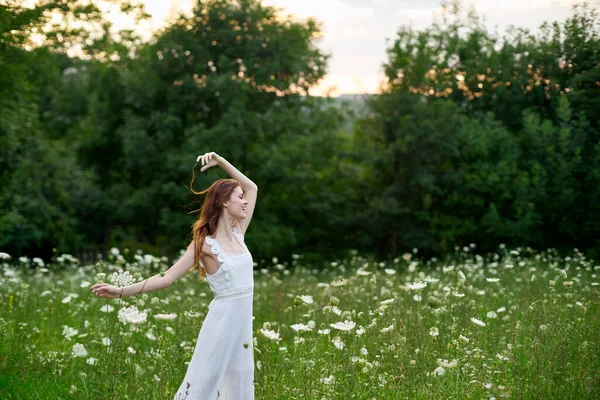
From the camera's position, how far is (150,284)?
414 cm

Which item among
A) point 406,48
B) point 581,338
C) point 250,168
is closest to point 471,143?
point 406,48

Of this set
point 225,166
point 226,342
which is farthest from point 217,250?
point 225,166

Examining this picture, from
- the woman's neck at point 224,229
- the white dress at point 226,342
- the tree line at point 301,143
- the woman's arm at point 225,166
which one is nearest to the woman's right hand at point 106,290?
the white dress at point 226,342

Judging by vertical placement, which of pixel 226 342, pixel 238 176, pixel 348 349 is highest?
pixel 238 176

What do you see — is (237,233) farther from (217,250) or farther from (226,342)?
(226,342)

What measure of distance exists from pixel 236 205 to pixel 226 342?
896 mm

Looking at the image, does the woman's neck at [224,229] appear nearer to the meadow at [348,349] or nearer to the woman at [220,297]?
the woman at [220,297]

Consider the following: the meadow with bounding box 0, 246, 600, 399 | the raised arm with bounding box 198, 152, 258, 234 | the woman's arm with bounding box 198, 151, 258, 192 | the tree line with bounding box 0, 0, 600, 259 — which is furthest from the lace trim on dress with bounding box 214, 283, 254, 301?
the tree line with bounding box 0, 0, 600, 259

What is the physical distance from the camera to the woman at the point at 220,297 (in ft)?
13.5

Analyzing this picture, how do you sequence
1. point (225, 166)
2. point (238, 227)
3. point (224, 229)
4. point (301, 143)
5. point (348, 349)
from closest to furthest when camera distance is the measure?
point (224, 229)
point (238, 227)
point (225, 166)
point (348, 349)
point (301, 143)

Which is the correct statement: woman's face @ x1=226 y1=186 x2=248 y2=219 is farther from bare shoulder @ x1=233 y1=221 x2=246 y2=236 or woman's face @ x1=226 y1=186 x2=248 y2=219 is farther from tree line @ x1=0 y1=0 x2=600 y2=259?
tree line @ x1=0 y1=0 x2=600 y2=259

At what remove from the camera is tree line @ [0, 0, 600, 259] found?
1975 centimetres

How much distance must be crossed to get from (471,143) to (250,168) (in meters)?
7.72

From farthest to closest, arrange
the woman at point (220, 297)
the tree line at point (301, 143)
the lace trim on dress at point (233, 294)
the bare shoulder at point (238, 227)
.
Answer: the tree line at point (301, 143), the bare shoulder at point (238, 227), the lace trim on dress at point (233, 294), the woman at point (220, 297)
